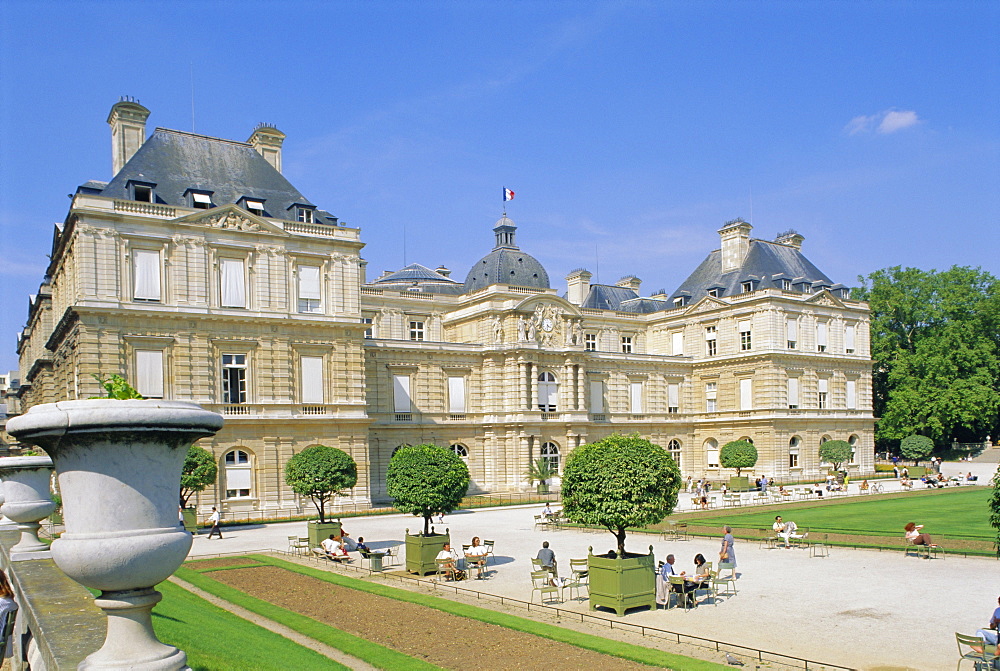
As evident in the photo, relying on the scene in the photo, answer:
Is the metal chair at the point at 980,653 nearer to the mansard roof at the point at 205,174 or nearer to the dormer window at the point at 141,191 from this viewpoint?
the mansard roof at the point at 205,174

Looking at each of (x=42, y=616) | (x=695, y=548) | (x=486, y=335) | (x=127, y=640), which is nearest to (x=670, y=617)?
(x=695, y=548)

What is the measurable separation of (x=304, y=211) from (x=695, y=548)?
27.9 metres

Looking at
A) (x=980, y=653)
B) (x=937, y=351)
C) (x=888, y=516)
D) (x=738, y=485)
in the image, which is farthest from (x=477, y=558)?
(x=937, y=351)

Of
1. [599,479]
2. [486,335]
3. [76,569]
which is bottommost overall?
[599,479]

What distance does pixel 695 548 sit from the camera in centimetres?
2878

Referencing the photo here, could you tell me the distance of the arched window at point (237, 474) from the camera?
133 feet

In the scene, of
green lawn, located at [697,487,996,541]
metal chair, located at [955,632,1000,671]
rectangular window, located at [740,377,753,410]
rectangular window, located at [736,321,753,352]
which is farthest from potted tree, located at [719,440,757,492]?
metal chair, located at [955,632,1000,671]

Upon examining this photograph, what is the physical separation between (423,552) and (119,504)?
1972cm

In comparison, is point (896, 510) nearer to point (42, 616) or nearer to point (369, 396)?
point (369, 396)

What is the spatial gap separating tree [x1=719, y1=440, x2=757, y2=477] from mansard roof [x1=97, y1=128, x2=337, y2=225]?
3041 cm

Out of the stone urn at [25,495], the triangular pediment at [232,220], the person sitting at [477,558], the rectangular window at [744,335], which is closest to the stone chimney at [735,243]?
the rectangular window at [744,335]

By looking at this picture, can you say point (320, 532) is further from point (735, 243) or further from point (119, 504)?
point (735, 243)

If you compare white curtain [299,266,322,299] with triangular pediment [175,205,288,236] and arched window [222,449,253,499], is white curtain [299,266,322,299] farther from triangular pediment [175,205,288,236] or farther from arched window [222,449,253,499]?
arched window [222,449,253,499]

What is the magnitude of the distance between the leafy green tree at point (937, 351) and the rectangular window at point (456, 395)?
38785mm
